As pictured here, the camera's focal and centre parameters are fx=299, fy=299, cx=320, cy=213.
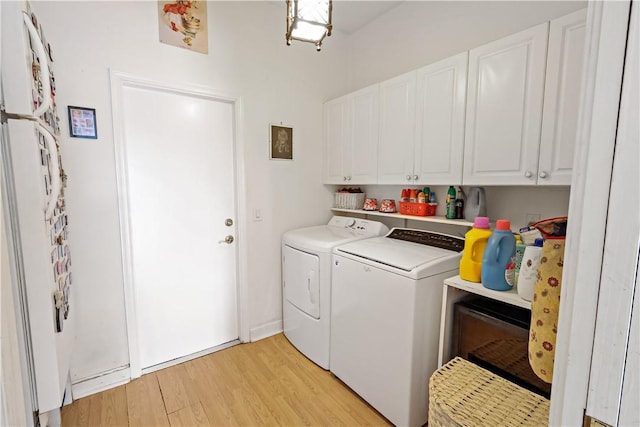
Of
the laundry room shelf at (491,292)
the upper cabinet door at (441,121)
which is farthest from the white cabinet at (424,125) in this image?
the laundry room shelf at (491,292)

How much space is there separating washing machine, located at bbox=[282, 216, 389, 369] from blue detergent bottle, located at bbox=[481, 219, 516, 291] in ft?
3.29

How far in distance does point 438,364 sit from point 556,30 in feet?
5.73

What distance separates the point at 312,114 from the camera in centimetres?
277

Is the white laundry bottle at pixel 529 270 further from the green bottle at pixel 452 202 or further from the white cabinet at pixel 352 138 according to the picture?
the white cabinet at pixel 352 138

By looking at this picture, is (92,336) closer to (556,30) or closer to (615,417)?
(615,417)

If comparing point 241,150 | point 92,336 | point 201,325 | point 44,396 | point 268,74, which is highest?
point 268,74

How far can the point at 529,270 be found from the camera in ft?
4.06

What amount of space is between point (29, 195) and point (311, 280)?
1637mm

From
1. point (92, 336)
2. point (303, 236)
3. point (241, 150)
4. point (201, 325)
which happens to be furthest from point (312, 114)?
point (92, 336)

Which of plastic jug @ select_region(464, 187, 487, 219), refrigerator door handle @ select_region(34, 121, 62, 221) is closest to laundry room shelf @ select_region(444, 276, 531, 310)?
plastic jug @ select_region(464, 187, 487, 219)

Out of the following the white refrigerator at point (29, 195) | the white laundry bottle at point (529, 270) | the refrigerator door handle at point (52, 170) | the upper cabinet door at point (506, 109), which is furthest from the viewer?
the upper cabinet door at point (506, 109)

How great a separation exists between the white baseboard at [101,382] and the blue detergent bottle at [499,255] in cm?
238

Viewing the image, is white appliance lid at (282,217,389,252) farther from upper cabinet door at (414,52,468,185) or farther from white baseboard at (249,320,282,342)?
white baseboard at (249,320,282,342)

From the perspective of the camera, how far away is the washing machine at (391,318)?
5.19 feet
